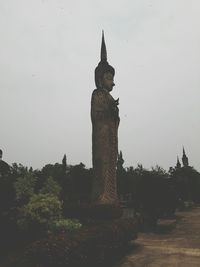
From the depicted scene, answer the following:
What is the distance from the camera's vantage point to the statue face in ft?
49.4

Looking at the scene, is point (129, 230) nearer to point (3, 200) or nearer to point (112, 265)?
point (112, 265)

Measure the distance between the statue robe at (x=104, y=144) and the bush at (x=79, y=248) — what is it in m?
4.14

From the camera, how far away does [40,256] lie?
16.7 ft

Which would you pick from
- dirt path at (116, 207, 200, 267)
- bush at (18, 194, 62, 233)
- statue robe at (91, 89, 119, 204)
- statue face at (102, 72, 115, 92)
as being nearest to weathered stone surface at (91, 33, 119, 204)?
statue robe at (91, 89, 119, 204)

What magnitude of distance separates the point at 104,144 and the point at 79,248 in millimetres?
7922

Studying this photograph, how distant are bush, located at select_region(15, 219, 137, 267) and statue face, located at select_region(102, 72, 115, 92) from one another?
771 centimetres

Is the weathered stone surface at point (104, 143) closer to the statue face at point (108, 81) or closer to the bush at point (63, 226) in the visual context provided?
the statue face at point (108, 81)

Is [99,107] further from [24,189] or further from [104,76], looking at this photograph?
[24,189]

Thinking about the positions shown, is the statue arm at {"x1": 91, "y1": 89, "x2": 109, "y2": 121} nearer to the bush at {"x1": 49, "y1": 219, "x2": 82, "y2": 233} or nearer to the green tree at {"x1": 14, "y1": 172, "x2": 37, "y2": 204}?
the bush at {"x1": 49, "y1": 219, "x2": 82, "y2": 233}

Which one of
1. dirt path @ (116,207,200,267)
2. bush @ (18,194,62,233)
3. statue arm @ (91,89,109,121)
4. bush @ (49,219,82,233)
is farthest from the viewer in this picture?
statue arm @ (91,89,109,121)

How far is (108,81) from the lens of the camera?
49.5 feet

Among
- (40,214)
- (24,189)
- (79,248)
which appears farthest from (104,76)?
(79,248)

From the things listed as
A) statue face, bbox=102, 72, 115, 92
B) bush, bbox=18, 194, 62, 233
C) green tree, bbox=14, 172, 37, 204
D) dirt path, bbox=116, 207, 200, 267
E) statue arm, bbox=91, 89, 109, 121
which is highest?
statue face, bbox=102, 72, 115, 92

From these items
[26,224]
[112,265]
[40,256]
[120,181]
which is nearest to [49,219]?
[26,224]
